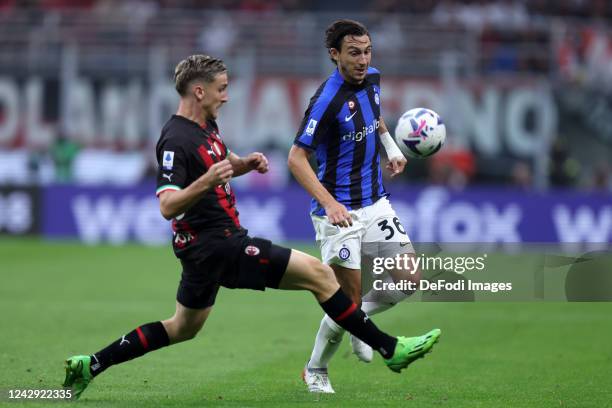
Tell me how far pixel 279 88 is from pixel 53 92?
586cm

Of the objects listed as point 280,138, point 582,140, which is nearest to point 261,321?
point 280,138

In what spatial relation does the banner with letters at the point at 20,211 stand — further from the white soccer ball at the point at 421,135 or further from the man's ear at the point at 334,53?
the man's ear at the point at 334,53

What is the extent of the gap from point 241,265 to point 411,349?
124 cm

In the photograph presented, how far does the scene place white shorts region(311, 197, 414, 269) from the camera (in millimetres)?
7891

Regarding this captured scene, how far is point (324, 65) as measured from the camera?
25453mm

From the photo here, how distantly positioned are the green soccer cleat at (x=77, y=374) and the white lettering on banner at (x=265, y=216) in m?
14.8

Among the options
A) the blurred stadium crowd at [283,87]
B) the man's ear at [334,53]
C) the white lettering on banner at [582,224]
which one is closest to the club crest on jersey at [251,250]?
the man's ear at [334,53]

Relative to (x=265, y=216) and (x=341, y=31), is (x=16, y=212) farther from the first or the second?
(x=341, y=31)

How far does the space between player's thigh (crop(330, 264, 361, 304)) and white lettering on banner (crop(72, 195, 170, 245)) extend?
49.0 ft

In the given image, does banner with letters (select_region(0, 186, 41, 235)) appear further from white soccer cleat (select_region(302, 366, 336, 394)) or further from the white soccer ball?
white soccer cleat (select_region(302, 366, 336, 394))

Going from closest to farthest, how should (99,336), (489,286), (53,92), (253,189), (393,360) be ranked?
(393,360)
(489,286)
(99,336)
(253,189)
(53,92)

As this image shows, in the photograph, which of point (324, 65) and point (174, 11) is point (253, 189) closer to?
point (324, 65)

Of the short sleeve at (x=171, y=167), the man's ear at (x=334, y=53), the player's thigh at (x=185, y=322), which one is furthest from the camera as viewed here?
the man's ear at (x=334, y=53)

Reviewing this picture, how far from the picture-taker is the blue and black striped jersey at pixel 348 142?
788cm
